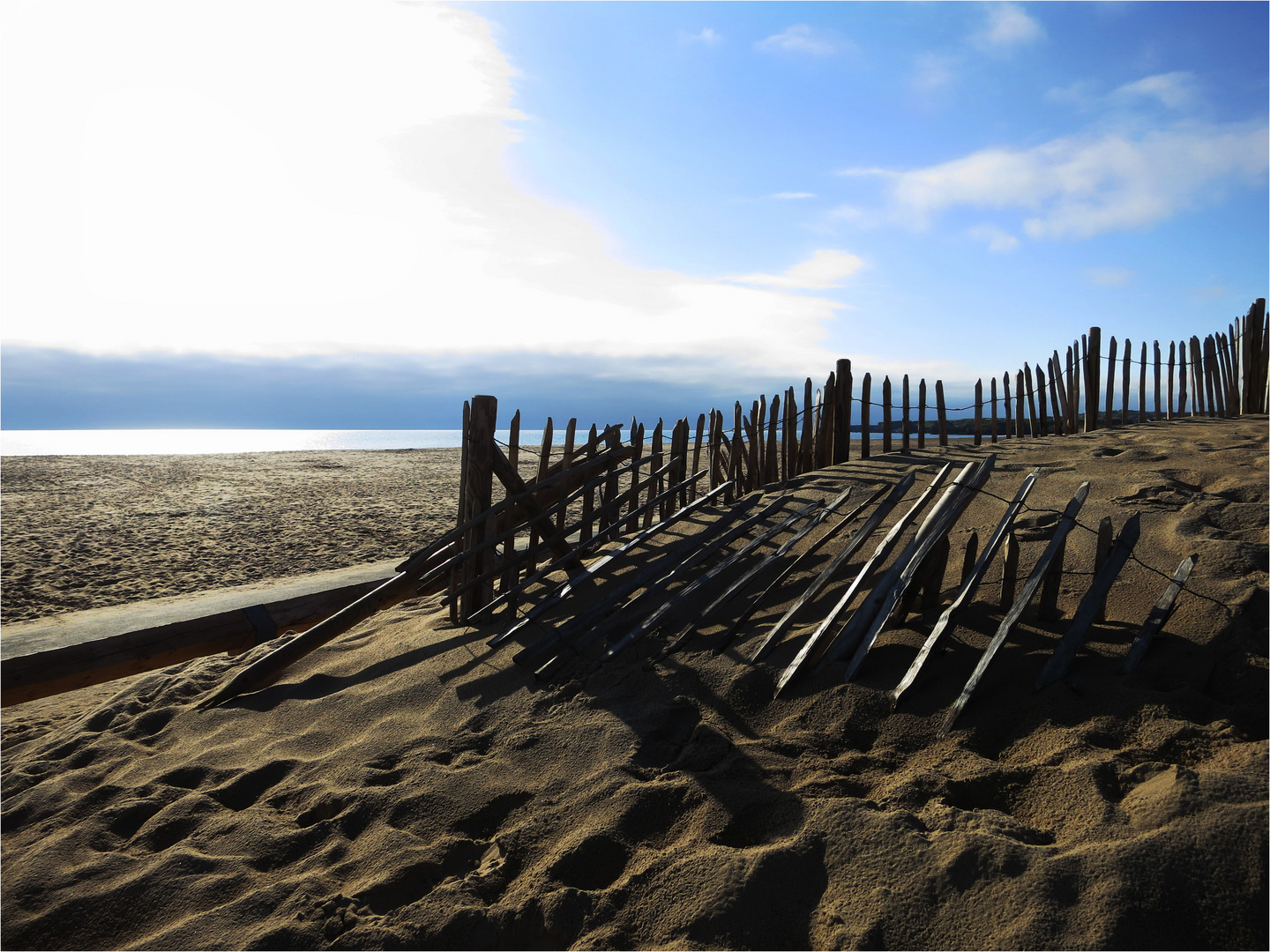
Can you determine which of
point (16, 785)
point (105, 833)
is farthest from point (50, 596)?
point (105, 833)

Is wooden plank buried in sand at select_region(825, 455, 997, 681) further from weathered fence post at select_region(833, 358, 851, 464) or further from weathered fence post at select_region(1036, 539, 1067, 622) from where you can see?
weathered fence post at select_region(833, 358, 851, 464)

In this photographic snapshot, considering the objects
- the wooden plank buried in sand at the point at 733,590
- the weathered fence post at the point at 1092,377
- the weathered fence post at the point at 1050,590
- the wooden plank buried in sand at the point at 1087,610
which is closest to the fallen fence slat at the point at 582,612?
the wooden plank buried in sand at the point at 733,590

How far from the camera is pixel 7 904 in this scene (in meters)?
2.60

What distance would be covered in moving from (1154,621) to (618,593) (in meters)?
2.85

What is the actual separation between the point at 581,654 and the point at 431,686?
3.05ft

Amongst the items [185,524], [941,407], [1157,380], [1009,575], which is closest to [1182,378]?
[1157,380]

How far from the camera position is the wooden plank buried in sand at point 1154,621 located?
8.92 ft

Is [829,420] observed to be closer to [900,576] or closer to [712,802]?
[900,576]

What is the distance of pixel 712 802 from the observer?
249 centimetres

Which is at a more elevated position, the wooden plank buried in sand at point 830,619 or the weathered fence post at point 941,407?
the weathered fence post at point 941,407

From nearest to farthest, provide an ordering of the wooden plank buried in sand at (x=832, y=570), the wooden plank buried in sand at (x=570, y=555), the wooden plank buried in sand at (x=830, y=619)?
the wooden plank buried in sand at (x=830, y=619) < the wooden plank buried in sand at (x=832, y=570) < the wooden plank buried in sand at (x=570, y=555)

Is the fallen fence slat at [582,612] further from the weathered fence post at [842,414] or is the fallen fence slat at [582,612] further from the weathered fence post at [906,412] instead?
the weathered fence post at [906,412]

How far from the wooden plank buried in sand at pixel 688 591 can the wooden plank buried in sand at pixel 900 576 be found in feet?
3.49

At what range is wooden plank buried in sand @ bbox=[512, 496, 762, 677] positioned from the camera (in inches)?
156
